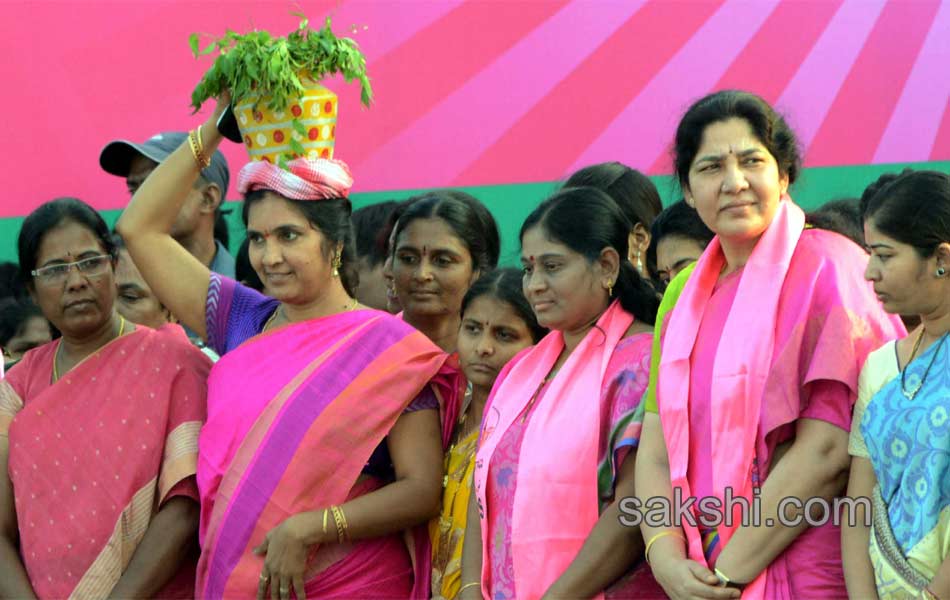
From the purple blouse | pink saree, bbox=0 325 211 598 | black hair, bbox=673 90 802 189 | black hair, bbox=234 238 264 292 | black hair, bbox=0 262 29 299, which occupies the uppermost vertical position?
black hair, bbox=673 90 802 189

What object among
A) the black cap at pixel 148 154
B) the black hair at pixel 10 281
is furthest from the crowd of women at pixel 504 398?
the black hair at pixel 10 281

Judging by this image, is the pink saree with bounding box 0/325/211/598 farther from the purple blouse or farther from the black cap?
the black cap

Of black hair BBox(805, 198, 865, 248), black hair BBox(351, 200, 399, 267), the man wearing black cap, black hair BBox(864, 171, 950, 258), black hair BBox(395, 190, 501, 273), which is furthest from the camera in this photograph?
the man wearing black cap

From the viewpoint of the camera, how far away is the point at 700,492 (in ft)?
9.90

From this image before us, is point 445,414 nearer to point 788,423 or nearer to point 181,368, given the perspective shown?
point 181,368

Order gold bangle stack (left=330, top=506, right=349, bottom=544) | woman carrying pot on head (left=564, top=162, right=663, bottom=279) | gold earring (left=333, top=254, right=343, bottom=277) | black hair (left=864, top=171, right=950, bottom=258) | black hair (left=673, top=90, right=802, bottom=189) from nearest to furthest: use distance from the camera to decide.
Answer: black hair (left=864, top=171, right=950, bottom=258)
black hair (left=673, top=90, right=802, bottom=189)
gold bangle stack (left=330, top=506, right=349, bottom=544)
gold earring (left=333, top=254, right=343, bottom=277)
woman carrying pot on head (left=564, top=162, right=663, bottom=279)

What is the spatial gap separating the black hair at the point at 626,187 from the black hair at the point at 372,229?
879mm

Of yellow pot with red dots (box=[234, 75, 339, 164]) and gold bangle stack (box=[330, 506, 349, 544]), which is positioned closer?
gold bangle stack (box=[330, 506, 349, 544])

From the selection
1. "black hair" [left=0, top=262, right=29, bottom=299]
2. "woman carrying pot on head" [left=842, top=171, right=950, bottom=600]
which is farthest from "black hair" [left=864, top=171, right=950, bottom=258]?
"black hair" [left=0, top=262, right=29, bottom=299]

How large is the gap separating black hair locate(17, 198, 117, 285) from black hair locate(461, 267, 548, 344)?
1076 mm

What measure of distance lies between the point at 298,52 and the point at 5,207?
2.47m

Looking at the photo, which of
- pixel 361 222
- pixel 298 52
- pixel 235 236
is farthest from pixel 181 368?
pixel 235 236

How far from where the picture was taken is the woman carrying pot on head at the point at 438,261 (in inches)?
161

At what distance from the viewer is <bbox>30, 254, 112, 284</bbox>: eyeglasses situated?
153 inches
